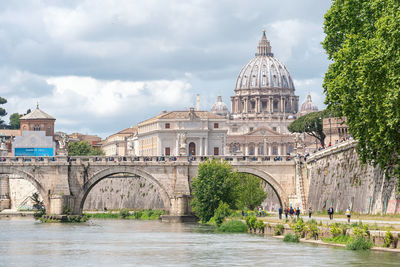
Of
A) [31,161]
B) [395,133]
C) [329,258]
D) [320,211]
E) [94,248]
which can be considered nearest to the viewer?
[329,258]

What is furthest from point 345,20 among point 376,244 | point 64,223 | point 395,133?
point 64,223

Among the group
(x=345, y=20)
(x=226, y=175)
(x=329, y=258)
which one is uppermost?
(x=345, y=20)

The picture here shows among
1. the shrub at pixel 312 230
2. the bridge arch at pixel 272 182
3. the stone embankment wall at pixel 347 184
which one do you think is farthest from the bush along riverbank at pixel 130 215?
the shrub at pixel 312 230

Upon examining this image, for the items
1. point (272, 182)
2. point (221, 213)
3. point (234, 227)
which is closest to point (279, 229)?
point (234, 227)

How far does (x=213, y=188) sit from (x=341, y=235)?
30.3m

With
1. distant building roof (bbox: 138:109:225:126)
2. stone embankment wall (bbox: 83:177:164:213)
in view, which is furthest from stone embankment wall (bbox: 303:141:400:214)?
distant building roof (bbox: 138:109:225:126)

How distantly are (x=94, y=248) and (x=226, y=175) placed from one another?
1019 inches

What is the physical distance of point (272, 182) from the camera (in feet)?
284

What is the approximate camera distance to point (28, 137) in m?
149

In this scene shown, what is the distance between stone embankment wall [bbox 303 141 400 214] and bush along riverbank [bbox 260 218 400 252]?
19.2 feet

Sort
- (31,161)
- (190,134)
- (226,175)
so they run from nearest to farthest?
(226,175), (31,161), (190,134)

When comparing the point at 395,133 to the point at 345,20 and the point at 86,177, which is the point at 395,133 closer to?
the point at 345,20

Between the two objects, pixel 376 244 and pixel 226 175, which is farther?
pixel 226 175

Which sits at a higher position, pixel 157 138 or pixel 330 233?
pixel 157 138
